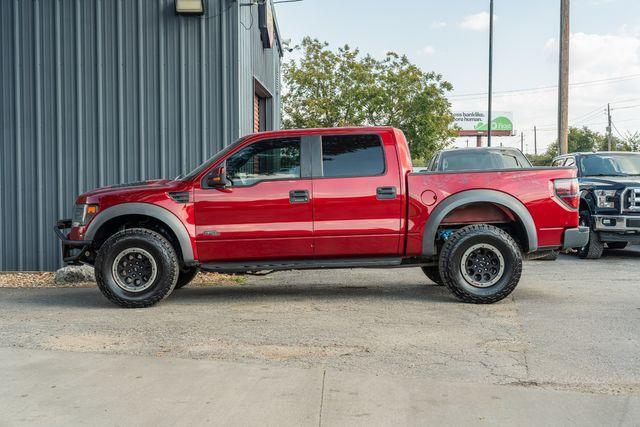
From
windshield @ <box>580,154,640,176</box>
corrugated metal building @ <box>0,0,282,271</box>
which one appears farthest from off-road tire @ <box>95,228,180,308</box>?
windshield @ <box>580,154,640,176</box>

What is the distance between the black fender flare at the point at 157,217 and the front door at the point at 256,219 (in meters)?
0.13

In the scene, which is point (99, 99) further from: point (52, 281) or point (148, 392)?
point (148, 392)

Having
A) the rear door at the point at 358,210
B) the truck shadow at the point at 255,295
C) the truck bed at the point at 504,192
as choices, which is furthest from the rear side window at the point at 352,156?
the truck shadow at the point at 255,295

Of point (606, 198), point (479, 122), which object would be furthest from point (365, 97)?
point (479, 122)

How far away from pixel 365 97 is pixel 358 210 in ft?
114

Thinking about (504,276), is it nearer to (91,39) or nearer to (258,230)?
(258,230)

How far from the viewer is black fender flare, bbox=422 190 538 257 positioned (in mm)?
7754

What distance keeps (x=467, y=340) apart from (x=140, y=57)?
24.1 ft

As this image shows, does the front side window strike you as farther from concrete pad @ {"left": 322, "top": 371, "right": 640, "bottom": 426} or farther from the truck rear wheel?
concrete pad @ {"left": 322, "top": 371, "right": 640, "bottom": 426}

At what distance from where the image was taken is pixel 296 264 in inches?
310

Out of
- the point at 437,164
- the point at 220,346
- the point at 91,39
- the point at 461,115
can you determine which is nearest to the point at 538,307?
the point at 220,346

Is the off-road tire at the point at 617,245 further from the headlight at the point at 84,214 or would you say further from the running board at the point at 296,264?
the headlight at the point at 84,214

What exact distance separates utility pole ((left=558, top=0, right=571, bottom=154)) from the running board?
14972mm

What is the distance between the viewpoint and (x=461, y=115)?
274 feet
